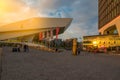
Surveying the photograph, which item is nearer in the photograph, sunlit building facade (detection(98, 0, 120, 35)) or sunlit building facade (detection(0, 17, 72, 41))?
sunlit building facade (detection(98, 0, 120, 35))

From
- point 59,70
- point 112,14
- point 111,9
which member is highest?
point 111,9

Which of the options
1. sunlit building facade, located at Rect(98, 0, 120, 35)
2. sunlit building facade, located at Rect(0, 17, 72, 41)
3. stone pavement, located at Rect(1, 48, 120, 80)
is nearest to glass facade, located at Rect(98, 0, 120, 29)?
sunlit building facade, located at Rect(98, 0, 120, 35)

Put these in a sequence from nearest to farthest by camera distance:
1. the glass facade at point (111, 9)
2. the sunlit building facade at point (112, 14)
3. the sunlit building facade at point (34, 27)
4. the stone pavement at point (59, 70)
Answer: the stone pavement at point (59, 70) < the sunlit building facade at point (112, 14) < the glass facade at point (111, 9) < the sunlit building facade at point (34, 27)

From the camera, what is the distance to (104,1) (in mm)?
92125

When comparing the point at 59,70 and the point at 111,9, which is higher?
the point at 111,9

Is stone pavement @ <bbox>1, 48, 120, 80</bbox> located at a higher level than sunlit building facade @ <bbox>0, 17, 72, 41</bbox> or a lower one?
lower

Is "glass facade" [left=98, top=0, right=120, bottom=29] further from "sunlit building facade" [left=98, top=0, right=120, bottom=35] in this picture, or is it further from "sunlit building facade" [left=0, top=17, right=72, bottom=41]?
"sunlit building facade" [left=0, top=17, right=72, bottom=41]

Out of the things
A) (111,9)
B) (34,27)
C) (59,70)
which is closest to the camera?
(59,70)

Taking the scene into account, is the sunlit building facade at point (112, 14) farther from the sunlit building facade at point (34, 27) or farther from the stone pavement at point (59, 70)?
the stone pavement at point (59, 70)

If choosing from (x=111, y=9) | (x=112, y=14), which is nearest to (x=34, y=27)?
(x=111, y=9)

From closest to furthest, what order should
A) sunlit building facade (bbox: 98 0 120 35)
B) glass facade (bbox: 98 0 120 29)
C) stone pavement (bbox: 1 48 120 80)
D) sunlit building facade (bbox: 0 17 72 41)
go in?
stone pavement (bbox: 1 48 120 80) → sunlit building facade (bbox: 98 0 120 35) → glass facade (bbox: 98 0 120 29) → sunlit building facade (bbox: 0 17 72 41)

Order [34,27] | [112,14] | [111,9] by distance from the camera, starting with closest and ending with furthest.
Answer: [112,14] < [111,9] < [34,27]

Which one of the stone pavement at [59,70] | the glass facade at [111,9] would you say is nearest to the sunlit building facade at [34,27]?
the glass facade at [111,9]

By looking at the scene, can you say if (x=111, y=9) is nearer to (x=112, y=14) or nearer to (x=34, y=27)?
(x=112, y=14)
